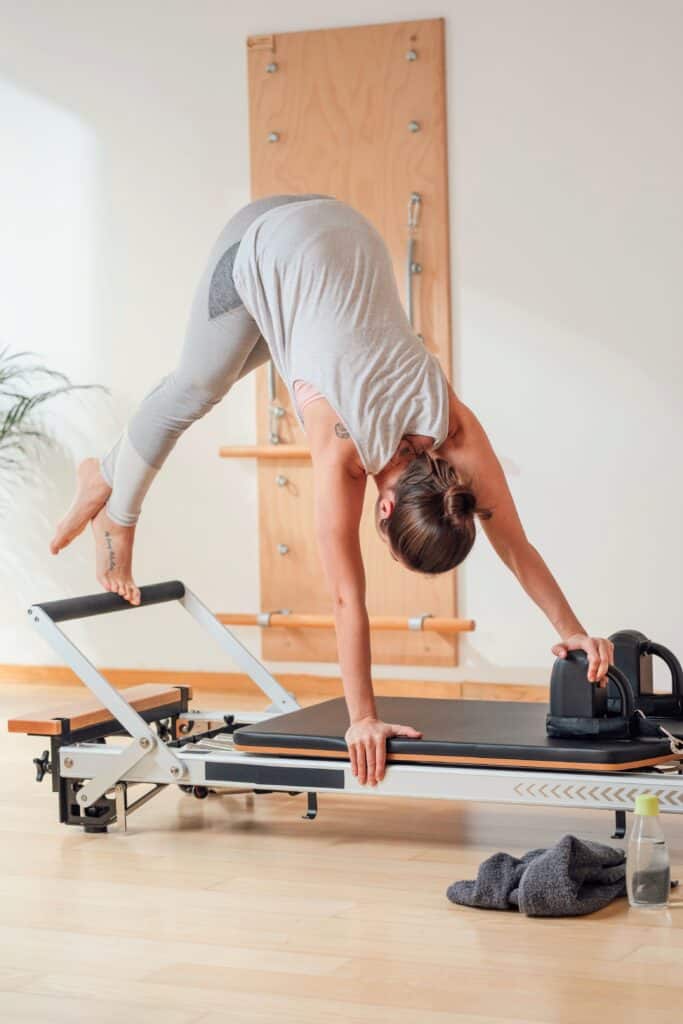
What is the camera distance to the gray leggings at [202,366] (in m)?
2.96

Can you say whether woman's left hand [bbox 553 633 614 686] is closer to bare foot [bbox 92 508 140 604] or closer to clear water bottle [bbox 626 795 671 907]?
clear water bottle [bbox 626 795 671 907]

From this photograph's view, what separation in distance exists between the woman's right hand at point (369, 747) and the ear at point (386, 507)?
0.42m


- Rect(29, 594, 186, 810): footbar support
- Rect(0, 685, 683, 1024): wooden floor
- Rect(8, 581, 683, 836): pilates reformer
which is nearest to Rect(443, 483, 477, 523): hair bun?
Rect(8, 581, 683, 836): pilates reformer

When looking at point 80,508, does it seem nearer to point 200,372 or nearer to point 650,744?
point 200,372

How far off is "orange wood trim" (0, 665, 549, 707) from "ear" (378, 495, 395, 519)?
1.99 metres

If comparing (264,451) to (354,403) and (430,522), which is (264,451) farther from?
(430,522)

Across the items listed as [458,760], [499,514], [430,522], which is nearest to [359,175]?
[499,514]

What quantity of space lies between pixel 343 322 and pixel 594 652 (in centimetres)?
78

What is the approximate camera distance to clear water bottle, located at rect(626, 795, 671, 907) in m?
2.41

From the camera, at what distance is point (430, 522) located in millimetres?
2510

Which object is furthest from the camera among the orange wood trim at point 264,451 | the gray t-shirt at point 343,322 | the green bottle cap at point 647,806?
the orange wood trim at point 264,451

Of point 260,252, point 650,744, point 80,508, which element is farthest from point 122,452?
point 650,744

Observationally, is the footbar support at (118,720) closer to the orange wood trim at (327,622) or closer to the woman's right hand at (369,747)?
the woman's right hand at (369,747)

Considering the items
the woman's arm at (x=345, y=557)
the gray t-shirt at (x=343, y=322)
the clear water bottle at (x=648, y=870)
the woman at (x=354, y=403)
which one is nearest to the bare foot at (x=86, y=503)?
the woman at (x=354, y=403)
